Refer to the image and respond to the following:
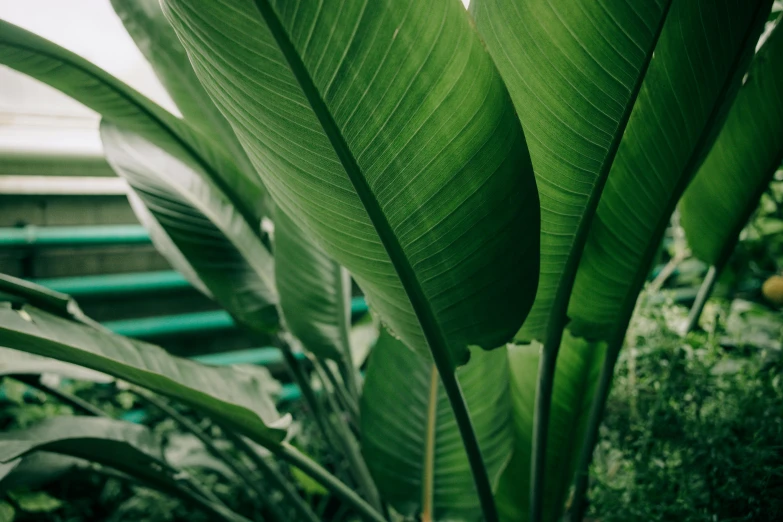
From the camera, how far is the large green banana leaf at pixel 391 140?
1.04 ft

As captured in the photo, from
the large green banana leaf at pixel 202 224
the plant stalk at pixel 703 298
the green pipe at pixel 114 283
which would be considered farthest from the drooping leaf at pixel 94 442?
the plant stalk at pixel 703 298

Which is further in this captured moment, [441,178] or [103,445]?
[103,445]

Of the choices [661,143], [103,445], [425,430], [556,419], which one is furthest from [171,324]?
[661,143]

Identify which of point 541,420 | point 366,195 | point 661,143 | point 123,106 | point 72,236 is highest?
point 72,236

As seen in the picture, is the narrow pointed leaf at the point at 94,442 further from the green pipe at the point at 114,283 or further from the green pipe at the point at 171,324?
the green pipe at the point at 114,283

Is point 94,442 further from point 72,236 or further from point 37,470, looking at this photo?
point 72,236

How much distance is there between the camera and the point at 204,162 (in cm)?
73

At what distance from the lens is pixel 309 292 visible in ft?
2.23

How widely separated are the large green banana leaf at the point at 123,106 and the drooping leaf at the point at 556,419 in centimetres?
47

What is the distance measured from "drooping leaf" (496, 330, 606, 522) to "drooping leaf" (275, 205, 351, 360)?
27 centimetres

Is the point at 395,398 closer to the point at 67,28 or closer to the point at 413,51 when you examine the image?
the point at 413,51

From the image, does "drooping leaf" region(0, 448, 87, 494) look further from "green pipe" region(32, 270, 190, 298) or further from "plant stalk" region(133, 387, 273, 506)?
"green pipe" region(32, 270, 190, 298)

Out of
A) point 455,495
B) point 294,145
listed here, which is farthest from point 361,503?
point 294,145

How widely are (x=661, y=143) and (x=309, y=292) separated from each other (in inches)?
17.3
